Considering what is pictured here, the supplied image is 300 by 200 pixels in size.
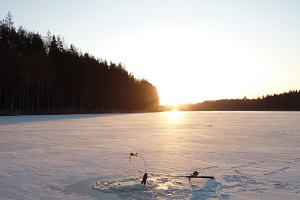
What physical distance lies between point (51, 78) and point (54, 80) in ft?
4.66

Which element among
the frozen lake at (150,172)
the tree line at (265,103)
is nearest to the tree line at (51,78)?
the frozen lake at (150,172)

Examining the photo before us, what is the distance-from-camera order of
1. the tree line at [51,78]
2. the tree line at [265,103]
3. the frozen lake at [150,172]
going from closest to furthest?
the frozen lake at [150,172] < the tree line at [51,78] < the tree line at [265,103]

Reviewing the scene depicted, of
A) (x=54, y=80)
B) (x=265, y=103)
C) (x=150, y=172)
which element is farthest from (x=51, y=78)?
(x=265, y=103)

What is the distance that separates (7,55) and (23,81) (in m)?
3.79

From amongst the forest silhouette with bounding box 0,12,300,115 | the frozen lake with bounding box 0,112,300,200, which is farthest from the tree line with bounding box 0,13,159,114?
the frozen lake with bounding box 0,112,300,200

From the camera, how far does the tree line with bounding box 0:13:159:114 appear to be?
37.0 m

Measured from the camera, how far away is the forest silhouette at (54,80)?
A: 37.0m

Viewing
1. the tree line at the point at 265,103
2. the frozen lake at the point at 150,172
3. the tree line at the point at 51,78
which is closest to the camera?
the frozen lake at the point at 150,172

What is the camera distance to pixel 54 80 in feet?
144

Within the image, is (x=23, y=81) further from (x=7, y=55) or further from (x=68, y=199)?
(x=68, y=199)

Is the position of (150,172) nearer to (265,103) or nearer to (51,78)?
(51,78)

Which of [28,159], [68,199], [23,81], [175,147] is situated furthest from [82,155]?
[23,81]

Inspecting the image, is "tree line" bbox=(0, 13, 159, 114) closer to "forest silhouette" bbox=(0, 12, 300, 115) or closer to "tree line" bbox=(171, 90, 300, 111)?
"forest silhouette" bbox=(0, 12, 300, 115)

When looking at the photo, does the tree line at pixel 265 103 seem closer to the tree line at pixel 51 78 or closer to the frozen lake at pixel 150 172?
the tree line at pixel 51 78
